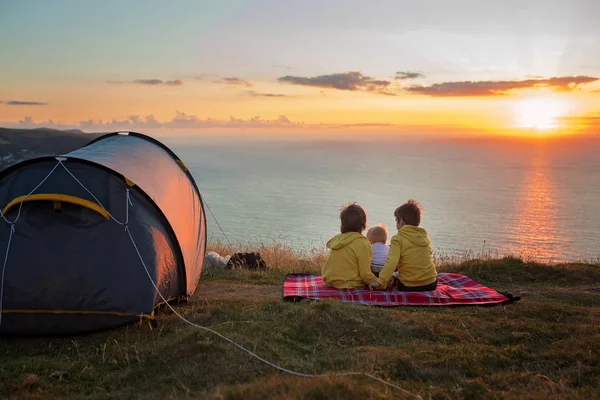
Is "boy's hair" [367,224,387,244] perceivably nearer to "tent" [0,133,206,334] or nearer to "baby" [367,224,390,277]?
"baby" [367,224,390,277]

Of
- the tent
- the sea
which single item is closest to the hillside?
the sea

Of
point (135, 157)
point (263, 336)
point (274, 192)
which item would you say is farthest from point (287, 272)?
point (274, 192)

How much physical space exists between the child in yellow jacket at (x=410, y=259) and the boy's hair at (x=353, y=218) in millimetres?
565

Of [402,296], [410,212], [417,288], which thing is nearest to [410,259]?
[417,288]

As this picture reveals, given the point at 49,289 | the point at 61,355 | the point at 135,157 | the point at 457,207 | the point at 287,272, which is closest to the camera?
the point at 61,355

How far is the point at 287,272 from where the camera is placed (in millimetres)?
9609

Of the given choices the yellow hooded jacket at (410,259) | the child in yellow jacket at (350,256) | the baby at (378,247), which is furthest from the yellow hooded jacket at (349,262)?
the baby at (378,247)

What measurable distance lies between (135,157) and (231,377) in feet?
13.4

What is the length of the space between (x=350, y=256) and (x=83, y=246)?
3715 millimetres

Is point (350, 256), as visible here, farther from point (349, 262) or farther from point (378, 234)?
point (378, 234)

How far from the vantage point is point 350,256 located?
24.4ft

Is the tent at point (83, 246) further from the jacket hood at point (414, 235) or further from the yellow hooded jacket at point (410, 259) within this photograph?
the jacket hood at point (414, 235)

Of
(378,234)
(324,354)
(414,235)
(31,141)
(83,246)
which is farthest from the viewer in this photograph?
(31,141)

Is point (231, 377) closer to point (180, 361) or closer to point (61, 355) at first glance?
point (180, 361)
